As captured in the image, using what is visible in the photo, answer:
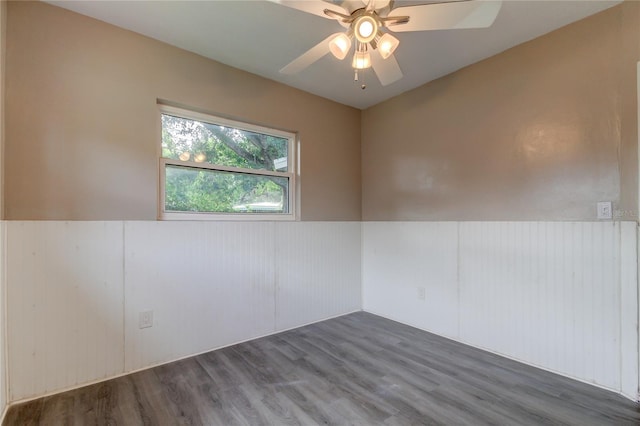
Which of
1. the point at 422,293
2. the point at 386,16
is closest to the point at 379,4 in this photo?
the point at 386,16

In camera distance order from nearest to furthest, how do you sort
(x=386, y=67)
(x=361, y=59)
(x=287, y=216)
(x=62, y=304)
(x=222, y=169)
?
(x=361, y=59) < (x=386, y=67) < (x=62, y=304) < (x=222, y=169) < (x=287, y=216)

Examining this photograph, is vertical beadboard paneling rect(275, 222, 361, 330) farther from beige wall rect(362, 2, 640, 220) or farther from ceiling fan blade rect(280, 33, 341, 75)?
ceiling fan blade rect(280, 33, 341, 75)

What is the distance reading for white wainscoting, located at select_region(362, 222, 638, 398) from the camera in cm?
193

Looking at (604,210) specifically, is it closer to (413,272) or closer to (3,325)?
(413,272)

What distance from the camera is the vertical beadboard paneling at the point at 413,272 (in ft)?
9.32

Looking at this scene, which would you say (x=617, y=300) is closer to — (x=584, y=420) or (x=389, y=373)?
(x=584, y=420)

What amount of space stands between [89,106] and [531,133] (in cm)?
330

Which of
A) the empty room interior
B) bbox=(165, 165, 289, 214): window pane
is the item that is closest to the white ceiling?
the empty room interior

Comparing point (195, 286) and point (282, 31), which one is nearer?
point (282, 31)

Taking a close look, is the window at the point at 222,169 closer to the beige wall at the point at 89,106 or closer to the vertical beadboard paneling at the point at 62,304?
the beige wall at the point at 89,106

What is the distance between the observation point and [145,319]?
7.38ft

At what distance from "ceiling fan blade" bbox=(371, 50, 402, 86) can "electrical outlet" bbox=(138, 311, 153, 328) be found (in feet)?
7.88

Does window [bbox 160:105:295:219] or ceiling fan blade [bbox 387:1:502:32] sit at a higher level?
ceiling fan blade [bbox 387:1:502:32]

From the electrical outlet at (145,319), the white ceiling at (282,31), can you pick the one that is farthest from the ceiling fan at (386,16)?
the electrical outlet at (145,319)
